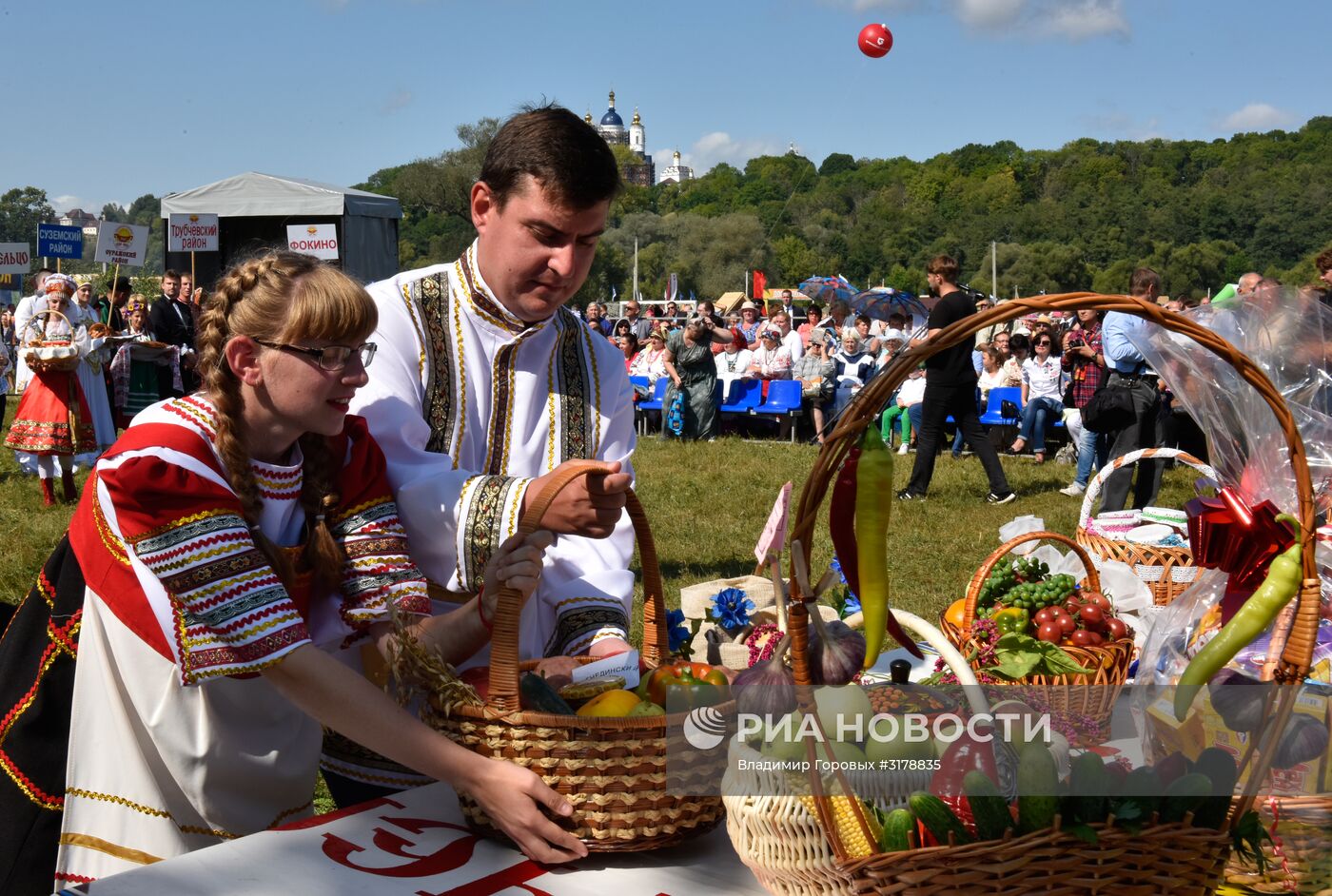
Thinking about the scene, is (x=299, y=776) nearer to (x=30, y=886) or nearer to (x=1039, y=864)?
(x=30, y=886)

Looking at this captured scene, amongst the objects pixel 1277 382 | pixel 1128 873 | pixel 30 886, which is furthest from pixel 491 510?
pixel 1277 382

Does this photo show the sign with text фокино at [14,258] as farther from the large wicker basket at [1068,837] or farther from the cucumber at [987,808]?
the cucumber at [987,808]

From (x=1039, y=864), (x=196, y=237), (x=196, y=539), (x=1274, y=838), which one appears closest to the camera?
(x=1039, y=864)

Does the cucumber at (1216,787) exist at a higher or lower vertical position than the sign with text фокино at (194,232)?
lower

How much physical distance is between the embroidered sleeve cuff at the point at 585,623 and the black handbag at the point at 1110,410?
6.83 m

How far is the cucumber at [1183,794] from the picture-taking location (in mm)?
1265

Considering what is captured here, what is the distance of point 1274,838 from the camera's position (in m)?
1.47

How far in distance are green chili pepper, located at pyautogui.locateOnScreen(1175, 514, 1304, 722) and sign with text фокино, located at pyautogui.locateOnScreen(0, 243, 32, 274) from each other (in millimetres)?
18230

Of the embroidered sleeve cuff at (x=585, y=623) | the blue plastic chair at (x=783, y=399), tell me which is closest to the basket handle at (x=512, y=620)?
the embroidered sleeve cuff at (x=585, y=623)

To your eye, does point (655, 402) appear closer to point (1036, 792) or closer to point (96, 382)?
point (96, 382)

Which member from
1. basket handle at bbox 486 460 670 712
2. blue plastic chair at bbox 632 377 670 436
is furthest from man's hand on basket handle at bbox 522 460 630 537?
blue plastic chair at bbox 632 377 670 436

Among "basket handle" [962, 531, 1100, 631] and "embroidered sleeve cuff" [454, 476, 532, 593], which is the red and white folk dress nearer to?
"embroidered sleeve cuff" [454, 476, 532, 593]

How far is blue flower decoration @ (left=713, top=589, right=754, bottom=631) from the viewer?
108 inches

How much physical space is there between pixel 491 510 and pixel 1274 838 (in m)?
1.20
